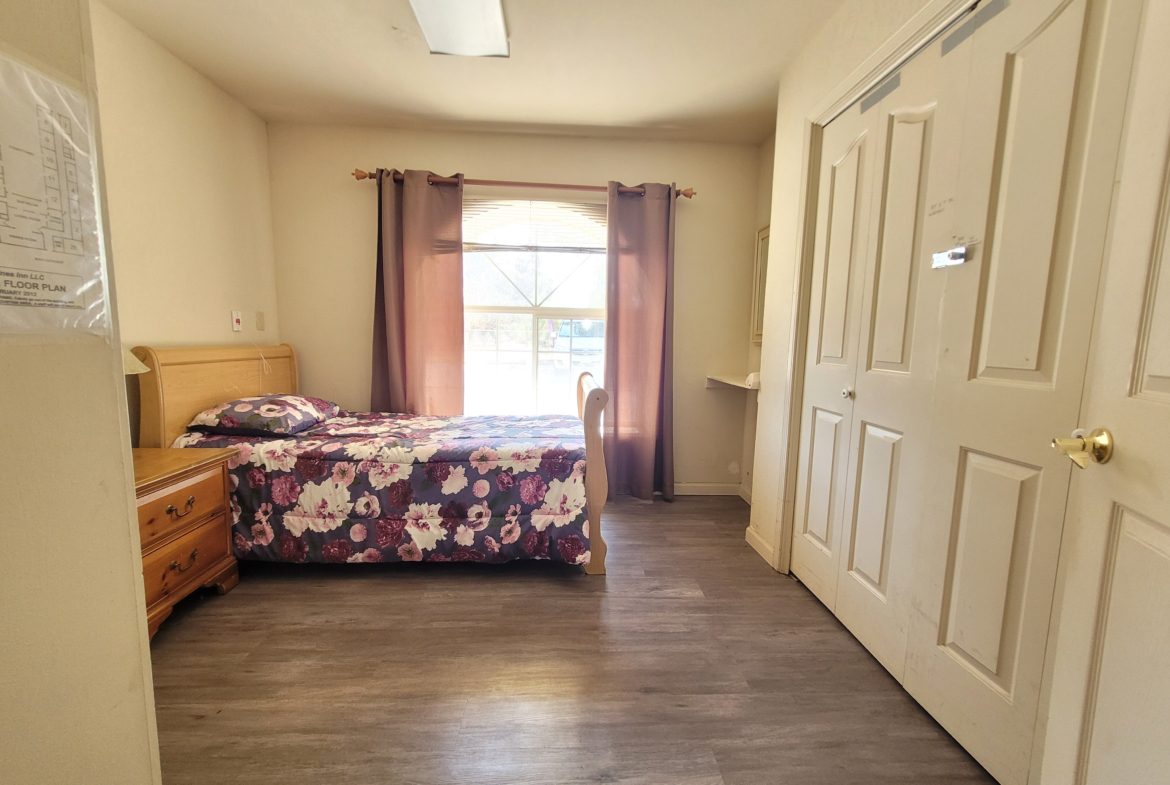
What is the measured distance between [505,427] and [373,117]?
2138 mm

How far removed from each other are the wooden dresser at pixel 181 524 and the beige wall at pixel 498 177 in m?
1.25

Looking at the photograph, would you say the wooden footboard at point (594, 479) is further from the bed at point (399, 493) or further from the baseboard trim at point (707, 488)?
the baseboard trim at point (707, 488)

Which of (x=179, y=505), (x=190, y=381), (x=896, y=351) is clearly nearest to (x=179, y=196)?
(x=190, y=381)

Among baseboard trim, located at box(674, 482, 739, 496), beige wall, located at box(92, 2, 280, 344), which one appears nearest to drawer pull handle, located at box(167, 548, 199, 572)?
beige wall, located at box(92, 2, 280, 344)

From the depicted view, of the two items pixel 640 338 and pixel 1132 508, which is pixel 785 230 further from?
pixel 1132 508

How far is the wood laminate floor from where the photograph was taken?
1.19 meters

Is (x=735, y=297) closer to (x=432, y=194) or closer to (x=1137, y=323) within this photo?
(x=432, y=194)

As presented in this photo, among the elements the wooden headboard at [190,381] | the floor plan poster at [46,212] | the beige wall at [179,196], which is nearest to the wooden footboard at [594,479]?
the floor plan poster at [46,212]

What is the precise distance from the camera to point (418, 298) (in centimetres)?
292

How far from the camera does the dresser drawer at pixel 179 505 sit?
1538mm

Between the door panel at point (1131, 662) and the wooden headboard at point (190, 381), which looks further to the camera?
the wooden headboard at point (190, 381)

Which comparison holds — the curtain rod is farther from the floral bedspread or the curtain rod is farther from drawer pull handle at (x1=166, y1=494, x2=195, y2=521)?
drawer pull handle at (x1=166, y1=494, x2=195, y2=521)

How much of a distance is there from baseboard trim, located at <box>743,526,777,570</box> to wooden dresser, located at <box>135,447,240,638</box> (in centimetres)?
249

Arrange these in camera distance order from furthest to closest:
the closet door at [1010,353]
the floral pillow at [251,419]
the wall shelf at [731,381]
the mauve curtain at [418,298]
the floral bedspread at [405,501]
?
the mauve curtain at [418,298]
the wall shelf at [731,381]
the floral pillow at [251,419]
the floral bedspread at [405,501]
the closet door at [1010,353]
